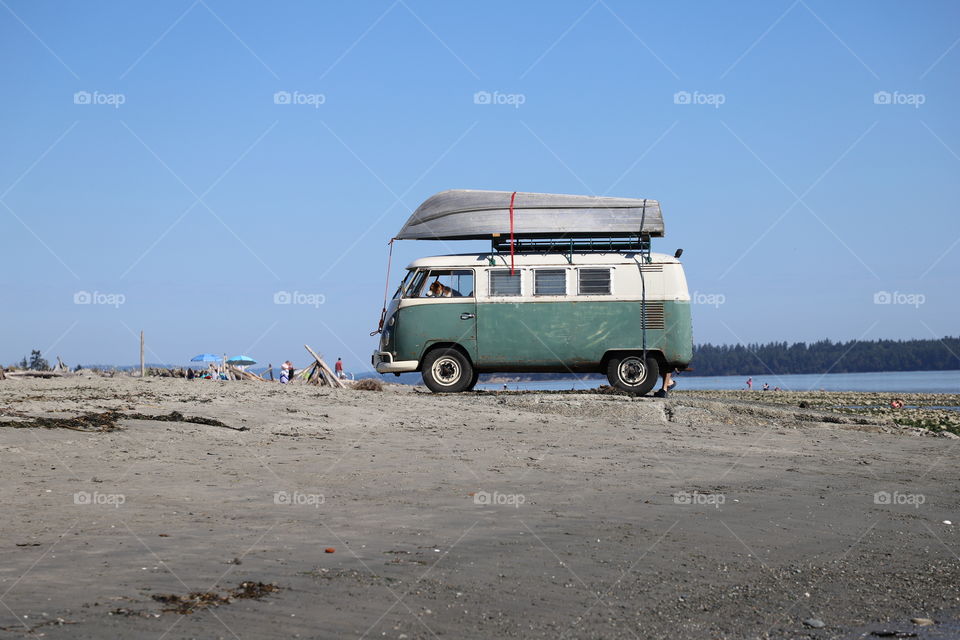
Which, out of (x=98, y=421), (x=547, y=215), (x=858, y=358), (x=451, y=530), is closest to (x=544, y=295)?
(x=547, y=215)

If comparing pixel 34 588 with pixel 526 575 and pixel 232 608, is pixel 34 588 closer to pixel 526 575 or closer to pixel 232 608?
pixel 232 608

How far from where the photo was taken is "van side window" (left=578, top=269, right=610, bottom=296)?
20016mm

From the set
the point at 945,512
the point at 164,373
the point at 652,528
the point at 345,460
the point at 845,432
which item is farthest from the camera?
the point at 164,373

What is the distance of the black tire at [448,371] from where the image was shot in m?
20.4

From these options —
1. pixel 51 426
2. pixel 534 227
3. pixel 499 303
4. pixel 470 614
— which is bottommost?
pixel 470 614

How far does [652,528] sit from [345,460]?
3868 mm

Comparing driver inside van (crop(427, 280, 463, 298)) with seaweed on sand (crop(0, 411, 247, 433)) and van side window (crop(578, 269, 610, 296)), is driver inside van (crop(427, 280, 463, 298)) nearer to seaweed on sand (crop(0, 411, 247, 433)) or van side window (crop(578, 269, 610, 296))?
van side window (crop(578, 269, 610, 296))

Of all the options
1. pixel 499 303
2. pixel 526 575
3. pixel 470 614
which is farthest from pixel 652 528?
pixel 499 303

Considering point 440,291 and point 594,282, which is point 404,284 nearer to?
point 440,291

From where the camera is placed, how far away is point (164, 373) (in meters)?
34.9

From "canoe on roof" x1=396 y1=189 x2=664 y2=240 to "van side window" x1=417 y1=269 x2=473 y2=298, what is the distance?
82cm

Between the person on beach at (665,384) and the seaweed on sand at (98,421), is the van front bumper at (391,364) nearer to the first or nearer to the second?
the person on beach at (665,384)

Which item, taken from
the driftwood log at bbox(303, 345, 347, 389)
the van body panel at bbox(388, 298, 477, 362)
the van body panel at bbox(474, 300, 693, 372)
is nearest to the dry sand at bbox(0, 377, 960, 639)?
the van body panel at bbox(474, 300, 693, 372)

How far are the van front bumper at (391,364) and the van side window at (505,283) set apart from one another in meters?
2.23
